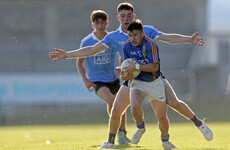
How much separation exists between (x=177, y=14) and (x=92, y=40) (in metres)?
24.1

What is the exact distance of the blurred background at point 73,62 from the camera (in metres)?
21.1

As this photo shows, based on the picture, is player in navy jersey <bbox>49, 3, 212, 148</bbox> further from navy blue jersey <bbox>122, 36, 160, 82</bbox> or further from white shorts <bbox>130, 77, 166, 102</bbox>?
navy blue jersey <bbox>122, 36, 160, 82</bbox>

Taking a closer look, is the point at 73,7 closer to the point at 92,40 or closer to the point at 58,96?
the point at 58,96

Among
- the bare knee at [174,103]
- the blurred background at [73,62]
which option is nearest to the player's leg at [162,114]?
the bare knee at [174,103]

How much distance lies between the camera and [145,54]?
22.0 feet

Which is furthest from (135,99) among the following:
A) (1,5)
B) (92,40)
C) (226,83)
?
(1,5)

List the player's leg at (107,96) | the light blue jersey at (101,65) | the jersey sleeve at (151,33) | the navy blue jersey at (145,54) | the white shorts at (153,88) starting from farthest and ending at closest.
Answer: the light blue jersey at (101,65) → the player's leg at (107,96) → the jersey sleeve at (151,33) → the white shorts at (153,88) → the navy blue jersey at (145,54)

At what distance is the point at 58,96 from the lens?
21125 mm

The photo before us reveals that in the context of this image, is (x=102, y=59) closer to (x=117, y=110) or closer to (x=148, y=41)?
(x=117, y=110)

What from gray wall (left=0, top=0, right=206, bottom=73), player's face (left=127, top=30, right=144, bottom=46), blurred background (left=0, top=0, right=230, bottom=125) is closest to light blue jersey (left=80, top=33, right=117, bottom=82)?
player's face (left=127, top=30, right=144, bottom=46)

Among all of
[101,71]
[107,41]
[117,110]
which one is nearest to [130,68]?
[117,110]

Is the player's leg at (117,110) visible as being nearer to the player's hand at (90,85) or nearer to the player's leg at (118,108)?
the player's leg at (118,108)

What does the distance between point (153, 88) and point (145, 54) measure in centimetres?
46

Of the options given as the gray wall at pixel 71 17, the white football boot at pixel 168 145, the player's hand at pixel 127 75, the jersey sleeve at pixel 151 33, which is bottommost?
the white football boot at pixel 168 145
